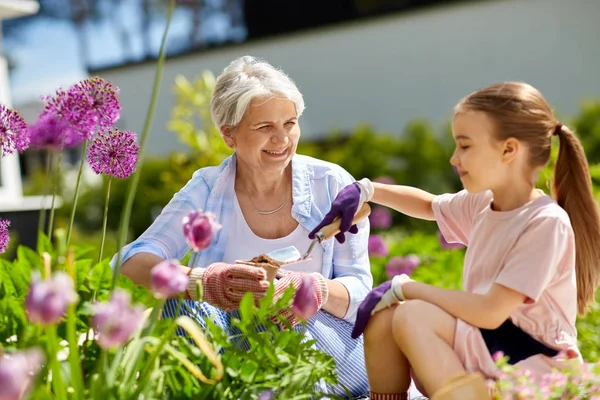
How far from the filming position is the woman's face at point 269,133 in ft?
8.23

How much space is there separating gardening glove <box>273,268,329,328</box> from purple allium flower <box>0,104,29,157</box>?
0.72 m

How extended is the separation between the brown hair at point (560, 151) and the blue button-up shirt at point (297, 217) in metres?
0.83

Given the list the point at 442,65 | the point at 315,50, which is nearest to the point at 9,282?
the point at 442,65

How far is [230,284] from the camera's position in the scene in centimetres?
206

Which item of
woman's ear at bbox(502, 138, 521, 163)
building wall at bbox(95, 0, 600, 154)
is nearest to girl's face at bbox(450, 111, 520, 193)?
woman's ear at bbox(502, 138, 521, 163)

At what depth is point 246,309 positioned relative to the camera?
162 cm

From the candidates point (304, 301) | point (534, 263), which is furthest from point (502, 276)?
point (304, 301)

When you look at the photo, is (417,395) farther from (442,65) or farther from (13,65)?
Answer: (13,65)

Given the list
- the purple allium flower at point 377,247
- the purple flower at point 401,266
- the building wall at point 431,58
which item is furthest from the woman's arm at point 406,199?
the building wall at point 431,58

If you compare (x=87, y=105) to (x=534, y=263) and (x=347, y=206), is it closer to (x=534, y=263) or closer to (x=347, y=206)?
(x=347, y=206)

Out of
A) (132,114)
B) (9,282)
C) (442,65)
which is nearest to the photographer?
(9,282)

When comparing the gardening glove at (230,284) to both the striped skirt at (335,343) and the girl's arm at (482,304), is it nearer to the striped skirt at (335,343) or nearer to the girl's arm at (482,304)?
the striped skirt at (335,343)

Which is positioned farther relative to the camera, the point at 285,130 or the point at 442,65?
the point at 442,65

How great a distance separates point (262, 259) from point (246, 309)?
50cm
